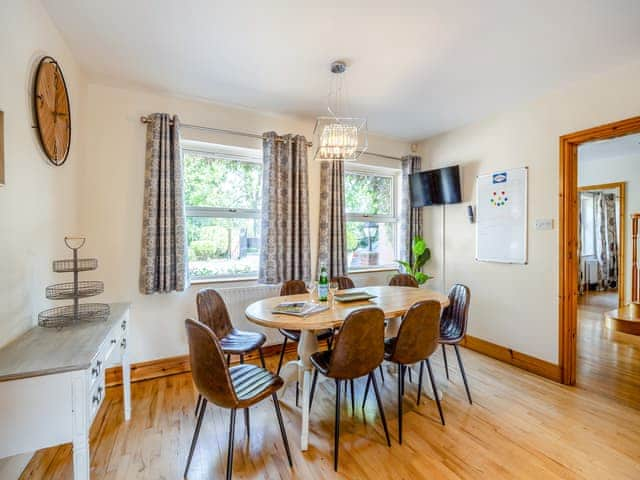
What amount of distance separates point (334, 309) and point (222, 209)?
1.76 meters

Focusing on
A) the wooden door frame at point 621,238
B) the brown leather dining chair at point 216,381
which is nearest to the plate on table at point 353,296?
the brown leather dining chair at point 216,381

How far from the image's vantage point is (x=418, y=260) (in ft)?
13.2

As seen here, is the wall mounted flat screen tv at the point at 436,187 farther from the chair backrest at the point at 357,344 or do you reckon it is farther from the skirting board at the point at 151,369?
the skirting board at the point at 151,369

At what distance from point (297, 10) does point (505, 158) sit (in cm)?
260

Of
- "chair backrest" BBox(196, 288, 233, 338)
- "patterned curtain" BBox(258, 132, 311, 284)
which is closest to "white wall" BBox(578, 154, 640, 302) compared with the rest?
"patterned curtain" BBox(258, 132, 311, 284)

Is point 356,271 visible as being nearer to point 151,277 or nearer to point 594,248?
point 151,277

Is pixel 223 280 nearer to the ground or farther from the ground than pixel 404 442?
farther from the ground

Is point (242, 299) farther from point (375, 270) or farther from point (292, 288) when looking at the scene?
point (375, 270)

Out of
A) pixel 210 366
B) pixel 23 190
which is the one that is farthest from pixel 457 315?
pixel 23 190

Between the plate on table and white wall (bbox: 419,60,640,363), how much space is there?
169 cm

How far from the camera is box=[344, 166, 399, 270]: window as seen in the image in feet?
13.3

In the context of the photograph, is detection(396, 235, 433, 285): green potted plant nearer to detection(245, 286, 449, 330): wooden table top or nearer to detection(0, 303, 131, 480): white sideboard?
detection(245, 286, 449, 330): wooden table top

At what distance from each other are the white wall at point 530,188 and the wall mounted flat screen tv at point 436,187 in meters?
0.14

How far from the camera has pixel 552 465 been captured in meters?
1.73
